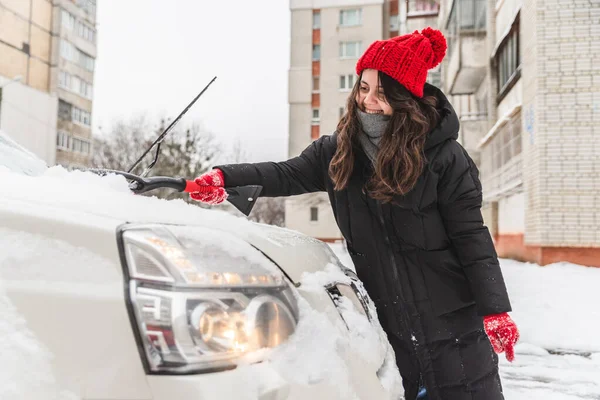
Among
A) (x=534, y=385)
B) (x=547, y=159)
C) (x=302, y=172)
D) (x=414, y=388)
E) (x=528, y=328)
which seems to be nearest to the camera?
(x=414, y=388)

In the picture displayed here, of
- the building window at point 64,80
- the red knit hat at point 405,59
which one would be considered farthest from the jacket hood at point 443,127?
the building window at point 64,80

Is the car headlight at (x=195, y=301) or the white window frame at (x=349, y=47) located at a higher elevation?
the white window frame at (x=349, y=47)

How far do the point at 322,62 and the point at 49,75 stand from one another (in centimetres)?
1827

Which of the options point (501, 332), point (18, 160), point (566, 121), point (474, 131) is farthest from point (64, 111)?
point (501, 332)

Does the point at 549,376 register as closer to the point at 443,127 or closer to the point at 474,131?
the point at 443,127

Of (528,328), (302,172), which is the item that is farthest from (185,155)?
(302,172)

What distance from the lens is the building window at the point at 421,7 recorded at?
2386 centimetres

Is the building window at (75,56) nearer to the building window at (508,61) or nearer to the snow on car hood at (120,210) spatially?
the building window at (508,61)

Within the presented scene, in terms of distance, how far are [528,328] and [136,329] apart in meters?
5.07

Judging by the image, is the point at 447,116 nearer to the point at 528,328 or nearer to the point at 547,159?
the point at 528,328

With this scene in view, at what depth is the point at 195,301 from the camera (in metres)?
0.98

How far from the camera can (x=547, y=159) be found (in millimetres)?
10055

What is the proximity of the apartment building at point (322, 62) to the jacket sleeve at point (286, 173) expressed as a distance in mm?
30317

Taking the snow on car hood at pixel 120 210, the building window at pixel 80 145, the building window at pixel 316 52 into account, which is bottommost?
the snow on car hood at pixel 120 210
